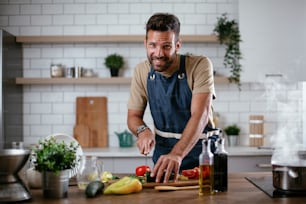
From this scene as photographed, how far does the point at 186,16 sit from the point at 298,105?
5.32ft

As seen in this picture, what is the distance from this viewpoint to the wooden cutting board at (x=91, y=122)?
5.53 m

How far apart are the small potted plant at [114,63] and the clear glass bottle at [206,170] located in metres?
3.16

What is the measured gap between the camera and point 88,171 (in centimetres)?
241

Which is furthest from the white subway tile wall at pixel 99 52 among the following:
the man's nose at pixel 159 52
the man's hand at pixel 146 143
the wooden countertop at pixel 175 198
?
the wooden countertop at pixel 175 198

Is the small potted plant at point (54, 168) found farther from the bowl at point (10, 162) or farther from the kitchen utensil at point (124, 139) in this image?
the kitchen utensil at point (124, 139)

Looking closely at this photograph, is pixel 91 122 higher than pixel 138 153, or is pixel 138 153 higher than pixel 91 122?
pixel 91 122

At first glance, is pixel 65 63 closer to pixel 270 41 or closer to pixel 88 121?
pixel 88 121

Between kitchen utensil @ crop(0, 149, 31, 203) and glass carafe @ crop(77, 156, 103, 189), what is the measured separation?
280mm

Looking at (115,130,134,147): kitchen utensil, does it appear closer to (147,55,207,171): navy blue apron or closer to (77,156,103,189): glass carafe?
(147,55,207,171): navy blue apron

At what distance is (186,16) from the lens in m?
5.63


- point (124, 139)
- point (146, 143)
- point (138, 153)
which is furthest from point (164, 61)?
point (124, 139)

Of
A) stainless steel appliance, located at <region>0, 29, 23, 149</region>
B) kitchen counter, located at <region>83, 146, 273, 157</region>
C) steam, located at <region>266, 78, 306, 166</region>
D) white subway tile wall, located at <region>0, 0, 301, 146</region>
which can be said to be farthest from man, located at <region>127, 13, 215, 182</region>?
steam, located at <region>266, 78, 306, 166</region>

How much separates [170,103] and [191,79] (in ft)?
0.76

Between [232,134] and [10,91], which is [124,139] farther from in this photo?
[10,91]
